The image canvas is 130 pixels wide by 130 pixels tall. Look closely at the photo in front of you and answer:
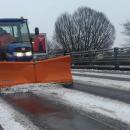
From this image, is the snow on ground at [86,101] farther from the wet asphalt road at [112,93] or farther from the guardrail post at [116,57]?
the guardrail post at [116,57]

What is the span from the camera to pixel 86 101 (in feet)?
29.0

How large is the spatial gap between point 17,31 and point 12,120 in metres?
7.62

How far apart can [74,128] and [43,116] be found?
121 centimetres

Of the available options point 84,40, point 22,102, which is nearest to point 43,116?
point 22,102

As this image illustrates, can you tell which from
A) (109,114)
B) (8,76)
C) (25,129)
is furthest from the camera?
(8,76)

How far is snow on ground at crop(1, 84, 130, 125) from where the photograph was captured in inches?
287

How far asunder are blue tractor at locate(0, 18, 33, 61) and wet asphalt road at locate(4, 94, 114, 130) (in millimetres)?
3646

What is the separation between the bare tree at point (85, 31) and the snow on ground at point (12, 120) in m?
72.5

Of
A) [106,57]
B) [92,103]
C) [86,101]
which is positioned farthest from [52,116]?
[106,57]

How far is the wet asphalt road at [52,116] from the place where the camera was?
255 inches

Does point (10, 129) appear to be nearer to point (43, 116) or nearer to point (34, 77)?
point (43, 116)

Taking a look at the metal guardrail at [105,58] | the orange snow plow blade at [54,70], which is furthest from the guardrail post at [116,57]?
the orange snow plow blade at [54,70]

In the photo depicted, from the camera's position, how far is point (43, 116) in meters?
7.47

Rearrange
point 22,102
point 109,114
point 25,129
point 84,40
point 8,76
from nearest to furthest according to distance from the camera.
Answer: point 25,129 < point 109,114 < point 22,102 < point 8,76 < point 84,40
